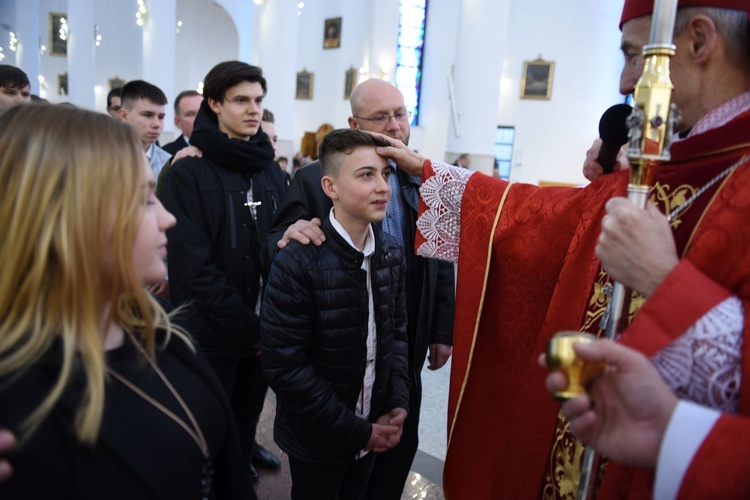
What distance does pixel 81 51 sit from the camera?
11969mm

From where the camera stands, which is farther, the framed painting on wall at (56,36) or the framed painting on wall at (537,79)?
the framed painting on wall at (56,36)

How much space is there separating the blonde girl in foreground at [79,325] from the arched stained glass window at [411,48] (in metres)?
16.4

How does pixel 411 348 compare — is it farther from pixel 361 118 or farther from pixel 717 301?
pixel 717 301

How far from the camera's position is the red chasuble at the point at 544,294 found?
1015mm

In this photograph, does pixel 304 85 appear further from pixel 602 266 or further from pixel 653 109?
pixel 653 109

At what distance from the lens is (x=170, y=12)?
38.9 feet

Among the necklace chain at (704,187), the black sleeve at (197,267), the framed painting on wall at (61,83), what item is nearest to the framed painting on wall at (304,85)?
the framed painting on wall at (61,83)

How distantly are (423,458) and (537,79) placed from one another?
50.2 feet

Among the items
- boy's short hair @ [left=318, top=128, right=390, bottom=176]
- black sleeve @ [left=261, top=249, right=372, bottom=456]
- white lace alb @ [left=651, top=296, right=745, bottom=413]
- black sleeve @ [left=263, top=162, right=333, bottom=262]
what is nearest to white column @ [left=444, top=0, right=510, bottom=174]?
black sleeve @ [left=263, top=162, right=333, bottom=262]

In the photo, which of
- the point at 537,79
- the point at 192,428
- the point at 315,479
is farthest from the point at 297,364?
the point at 537,79

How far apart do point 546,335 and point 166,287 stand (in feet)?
6.72

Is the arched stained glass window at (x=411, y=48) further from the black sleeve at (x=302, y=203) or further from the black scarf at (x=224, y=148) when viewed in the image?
the black sleeve at (x=302, y=203)

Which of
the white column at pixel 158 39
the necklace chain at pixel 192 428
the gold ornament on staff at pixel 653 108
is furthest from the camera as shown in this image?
the white column at pixel 158 39

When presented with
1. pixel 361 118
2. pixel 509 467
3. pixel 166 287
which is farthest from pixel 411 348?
pixel 166 287
